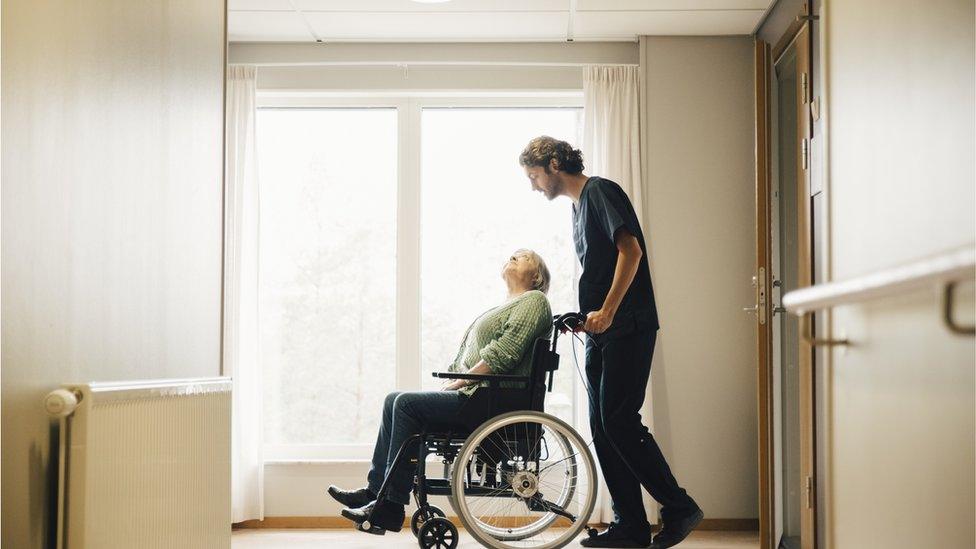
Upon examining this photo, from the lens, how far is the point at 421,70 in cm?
471

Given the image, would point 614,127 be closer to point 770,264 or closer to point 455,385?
point 770,264

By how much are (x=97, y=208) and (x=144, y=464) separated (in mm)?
547

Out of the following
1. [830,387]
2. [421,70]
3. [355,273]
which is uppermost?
[421,70]

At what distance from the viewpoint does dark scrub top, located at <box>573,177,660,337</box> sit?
11.7ft

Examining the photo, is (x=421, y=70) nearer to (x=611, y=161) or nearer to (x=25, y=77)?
(x=611, y=161)

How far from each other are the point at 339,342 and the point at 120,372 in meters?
2.46

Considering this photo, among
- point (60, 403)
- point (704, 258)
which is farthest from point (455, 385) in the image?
point (60, 403)

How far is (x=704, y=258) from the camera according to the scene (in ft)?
15.0

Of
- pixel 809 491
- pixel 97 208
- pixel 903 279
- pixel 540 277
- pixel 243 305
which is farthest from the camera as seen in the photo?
pixel 243 305

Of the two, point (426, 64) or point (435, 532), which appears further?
point (426, 64)

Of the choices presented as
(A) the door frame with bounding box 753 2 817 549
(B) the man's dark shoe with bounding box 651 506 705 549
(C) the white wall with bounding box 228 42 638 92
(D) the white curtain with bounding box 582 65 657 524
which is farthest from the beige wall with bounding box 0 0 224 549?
(D) the white curtain with bounding box 582 65 657 524

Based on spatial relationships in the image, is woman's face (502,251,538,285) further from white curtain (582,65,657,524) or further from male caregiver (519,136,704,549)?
white curtain (582,65,657,524)

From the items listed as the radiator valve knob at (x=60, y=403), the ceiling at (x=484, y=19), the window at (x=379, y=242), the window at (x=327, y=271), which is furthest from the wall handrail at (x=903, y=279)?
the window at (x=327, y=271)

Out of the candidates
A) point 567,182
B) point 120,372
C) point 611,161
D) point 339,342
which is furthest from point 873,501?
point 339,342
